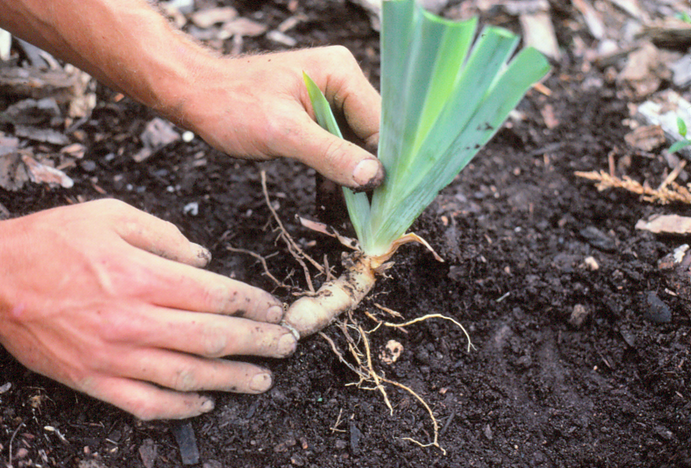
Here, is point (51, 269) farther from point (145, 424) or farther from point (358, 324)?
point (358, 324)

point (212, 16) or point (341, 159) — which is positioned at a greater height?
point (341, 159)

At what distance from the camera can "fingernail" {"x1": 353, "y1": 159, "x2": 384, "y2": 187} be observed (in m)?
1.08

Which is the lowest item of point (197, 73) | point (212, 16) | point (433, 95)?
point (212, 16)

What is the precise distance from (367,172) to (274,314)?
400 millimetres

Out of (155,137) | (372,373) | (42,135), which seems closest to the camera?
(372,373)

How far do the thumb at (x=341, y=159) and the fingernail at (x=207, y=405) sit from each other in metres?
0.59

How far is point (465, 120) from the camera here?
962mm

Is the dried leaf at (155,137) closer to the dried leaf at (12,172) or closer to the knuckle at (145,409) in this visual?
the dried leaf at (12,172)

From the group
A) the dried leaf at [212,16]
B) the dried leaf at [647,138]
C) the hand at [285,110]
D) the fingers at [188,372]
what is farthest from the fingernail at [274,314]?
the dried leaf at [212,16]

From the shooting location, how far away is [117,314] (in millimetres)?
981

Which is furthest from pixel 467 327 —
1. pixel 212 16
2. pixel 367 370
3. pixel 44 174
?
pixel 212 16

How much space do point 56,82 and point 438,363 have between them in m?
1.66

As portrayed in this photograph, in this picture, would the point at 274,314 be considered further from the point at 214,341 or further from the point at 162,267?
the point at 162,267

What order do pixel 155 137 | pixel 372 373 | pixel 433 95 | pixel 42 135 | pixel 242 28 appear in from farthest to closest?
pixel 242 28 → pixel 155 137 → pixel 42 135 → pixel 372 373 → pixel 433 95
